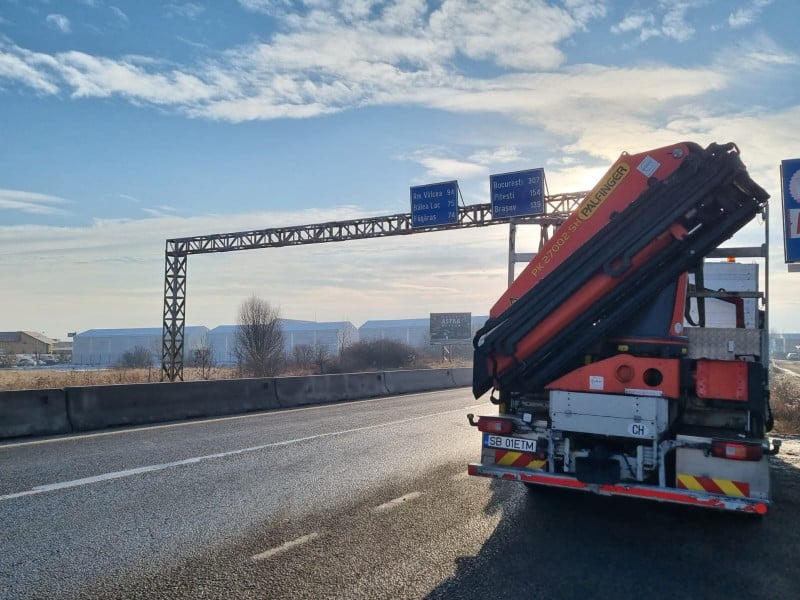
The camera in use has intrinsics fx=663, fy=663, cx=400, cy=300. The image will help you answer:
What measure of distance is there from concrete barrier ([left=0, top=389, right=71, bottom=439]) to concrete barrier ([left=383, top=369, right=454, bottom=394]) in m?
11.7

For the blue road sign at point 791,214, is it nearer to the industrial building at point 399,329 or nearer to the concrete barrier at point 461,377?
the concrete barrier at point 461,377

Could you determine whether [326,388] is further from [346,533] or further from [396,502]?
[346,533]

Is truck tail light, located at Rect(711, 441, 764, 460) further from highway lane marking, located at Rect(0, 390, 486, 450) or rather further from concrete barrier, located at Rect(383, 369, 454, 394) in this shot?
concrete barrier, located at Rect(383, 369, 454, 394)

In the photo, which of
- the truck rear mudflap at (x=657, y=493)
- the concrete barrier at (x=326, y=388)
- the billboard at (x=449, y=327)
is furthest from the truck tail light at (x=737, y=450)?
the billboard at (x=449, y=327)

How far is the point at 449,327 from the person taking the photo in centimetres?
5356

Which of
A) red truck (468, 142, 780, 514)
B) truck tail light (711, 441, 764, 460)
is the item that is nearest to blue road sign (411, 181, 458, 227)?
red truck (468, 142, 780, 514)

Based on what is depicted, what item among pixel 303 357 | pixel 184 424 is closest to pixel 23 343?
pixel 303 357

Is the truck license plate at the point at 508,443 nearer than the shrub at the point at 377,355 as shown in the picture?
Yes

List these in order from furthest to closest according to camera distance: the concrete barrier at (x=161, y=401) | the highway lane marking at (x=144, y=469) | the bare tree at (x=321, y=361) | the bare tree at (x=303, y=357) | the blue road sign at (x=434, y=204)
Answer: the bare tree at (x=303, y=357) < the bare tree at (x=321, y=361) < the blue road sign at (x=434, y=204) < the concrete barrier at (x=161, y=401) < the highway lane marking at (x=144, y=469)

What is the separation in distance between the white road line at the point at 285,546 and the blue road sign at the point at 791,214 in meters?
9.61

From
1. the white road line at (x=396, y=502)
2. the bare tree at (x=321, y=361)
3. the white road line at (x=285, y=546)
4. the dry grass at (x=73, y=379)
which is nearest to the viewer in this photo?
the white road line at (x=285, y=546)

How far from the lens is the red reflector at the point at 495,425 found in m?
6.05

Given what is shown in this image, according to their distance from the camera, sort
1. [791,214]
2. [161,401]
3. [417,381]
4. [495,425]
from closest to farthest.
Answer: [495,425]
[791,214]
[161,401]
[417,381]

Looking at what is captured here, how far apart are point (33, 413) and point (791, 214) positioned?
1305 centimetres
